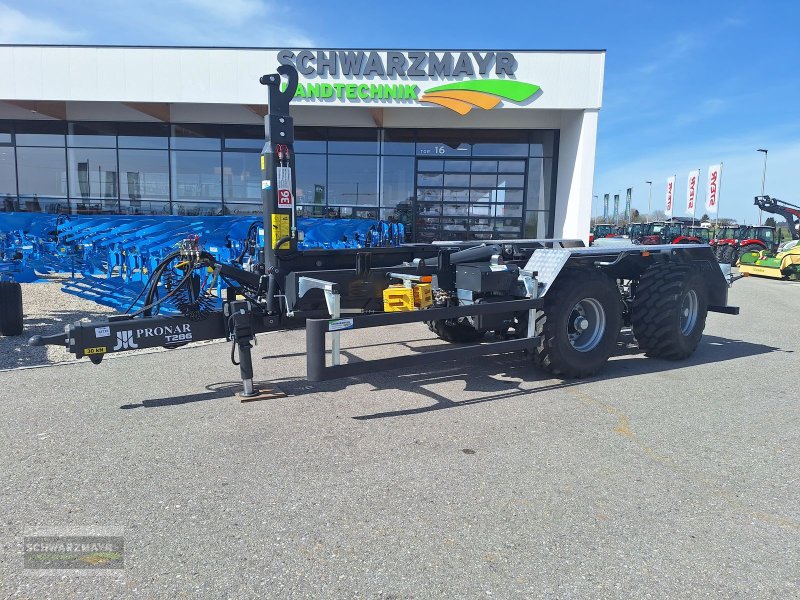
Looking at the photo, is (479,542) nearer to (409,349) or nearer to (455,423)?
(455,423)

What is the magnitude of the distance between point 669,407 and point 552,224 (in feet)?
49.6

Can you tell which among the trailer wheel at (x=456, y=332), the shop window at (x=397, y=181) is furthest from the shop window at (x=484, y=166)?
the trailer wheel at (x=456, y=332)

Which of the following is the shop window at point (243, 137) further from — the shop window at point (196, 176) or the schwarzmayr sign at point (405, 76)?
the schwarzmayr sign at point (405, 76)

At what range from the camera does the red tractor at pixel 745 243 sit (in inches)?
937

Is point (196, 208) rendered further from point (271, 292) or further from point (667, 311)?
point (667, 311)

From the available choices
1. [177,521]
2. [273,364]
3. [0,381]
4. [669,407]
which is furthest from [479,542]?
[0,381]

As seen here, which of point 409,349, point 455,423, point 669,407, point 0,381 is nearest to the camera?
point 455,423

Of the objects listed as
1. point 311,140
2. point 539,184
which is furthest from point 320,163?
point 539,184

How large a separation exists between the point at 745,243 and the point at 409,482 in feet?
87.1

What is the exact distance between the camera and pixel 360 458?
Result: 3.94m

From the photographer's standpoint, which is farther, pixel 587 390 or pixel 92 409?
pixel 587 390

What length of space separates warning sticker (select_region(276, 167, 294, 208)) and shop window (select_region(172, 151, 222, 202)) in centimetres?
1564

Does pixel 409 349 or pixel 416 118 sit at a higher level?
pixel 416 118

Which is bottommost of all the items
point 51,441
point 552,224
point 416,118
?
point 51,441
